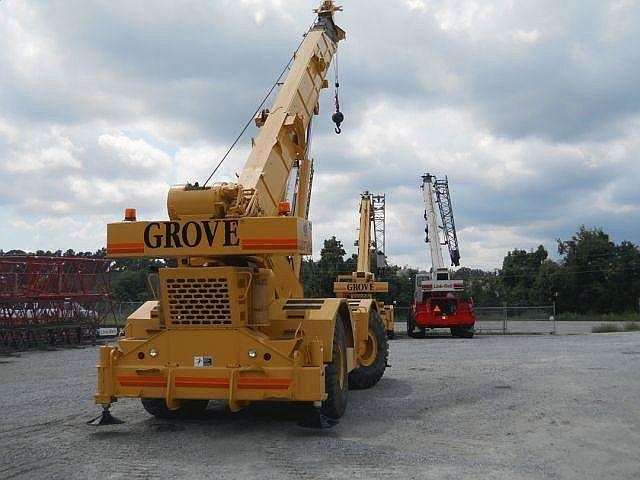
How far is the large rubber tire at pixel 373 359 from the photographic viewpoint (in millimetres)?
12462

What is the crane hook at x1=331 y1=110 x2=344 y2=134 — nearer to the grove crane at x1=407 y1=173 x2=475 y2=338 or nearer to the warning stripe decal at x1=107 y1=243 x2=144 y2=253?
the warning stripe decal at x1=107 y1=243 x2=144 y2=253

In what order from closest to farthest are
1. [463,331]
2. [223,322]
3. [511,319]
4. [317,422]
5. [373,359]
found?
[223,322], [317,422], [373,359], [463,331], [511,319]

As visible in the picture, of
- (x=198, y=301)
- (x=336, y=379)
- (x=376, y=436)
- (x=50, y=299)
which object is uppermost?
(x=50, y=299)

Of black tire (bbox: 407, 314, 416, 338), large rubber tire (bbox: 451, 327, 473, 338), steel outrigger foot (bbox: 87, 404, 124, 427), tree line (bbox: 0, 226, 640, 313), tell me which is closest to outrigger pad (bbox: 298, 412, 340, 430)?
steel outrigger foot (bbox: 87, 404, 124, 427)

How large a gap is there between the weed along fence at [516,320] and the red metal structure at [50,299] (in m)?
18.4

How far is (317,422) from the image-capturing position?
339 inches

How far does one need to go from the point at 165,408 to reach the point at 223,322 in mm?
1897

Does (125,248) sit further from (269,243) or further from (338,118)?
(338,118)

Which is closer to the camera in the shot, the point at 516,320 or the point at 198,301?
the point at 198,301

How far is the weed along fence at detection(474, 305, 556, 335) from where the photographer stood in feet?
111

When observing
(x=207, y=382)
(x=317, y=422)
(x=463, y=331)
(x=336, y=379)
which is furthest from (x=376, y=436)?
(x=463, y=331)

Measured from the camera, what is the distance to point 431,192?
33.8m

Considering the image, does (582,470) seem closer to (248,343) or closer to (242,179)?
(248,343)

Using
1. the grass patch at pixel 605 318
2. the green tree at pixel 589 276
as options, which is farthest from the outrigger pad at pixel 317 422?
the green tree at pixel 589 276
